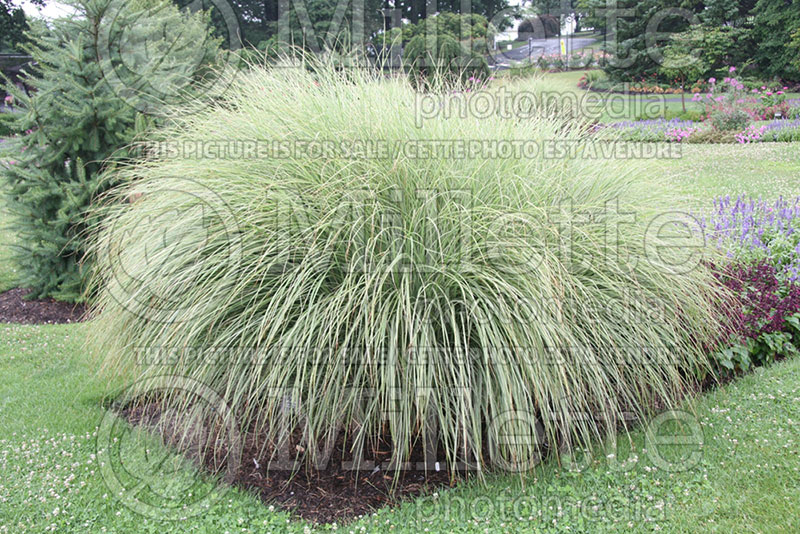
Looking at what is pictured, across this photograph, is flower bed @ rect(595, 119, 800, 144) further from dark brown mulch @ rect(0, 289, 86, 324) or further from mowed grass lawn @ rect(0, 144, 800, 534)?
dark brown mulch @ rect(0, 289, 86, 324)

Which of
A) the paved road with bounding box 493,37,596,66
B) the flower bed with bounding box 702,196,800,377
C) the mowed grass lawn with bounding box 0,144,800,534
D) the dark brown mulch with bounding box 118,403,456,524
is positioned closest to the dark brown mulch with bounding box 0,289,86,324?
the mowed grass lawn with bounding box 0,144,800,534

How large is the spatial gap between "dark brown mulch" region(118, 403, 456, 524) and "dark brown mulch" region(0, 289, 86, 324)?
296 centimetres

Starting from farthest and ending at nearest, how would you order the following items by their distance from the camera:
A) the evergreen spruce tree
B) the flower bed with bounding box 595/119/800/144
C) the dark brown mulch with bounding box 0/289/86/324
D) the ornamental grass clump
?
the flower bed with bounding box 595/119/800/144, the dark brown mulch with bounding box 0/289/86/324, the evergreen spruce tree, the ornamental grass clump

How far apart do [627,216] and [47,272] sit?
499 centimetres

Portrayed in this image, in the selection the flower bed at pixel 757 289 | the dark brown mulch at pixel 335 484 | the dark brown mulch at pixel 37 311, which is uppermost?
the flower bed at pixel 757 289

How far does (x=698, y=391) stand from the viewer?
3.03 metres

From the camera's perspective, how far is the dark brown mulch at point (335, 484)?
2.36 meters

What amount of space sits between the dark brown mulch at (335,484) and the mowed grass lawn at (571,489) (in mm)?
78

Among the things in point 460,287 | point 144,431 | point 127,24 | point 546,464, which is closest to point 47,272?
point 127,24

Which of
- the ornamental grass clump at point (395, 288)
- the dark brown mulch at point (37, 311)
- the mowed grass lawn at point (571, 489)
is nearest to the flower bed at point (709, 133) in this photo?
the ornamental grass clump at point (395, 288)

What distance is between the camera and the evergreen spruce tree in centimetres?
481

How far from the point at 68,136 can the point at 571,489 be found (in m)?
4.97

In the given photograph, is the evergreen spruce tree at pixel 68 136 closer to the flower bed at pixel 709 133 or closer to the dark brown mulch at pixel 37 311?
the dark brown mulch at pixel 37 311

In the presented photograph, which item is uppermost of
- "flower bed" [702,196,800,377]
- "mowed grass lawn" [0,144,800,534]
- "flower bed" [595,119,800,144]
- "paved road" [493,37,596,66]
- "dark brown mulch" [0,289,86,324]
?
"paved road" [493,37,596,66]
